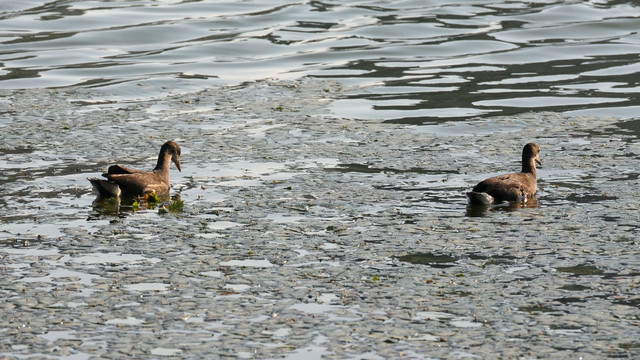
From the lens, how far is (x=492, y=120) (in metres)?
18.8

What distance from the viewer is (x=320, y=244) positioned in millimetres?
11641

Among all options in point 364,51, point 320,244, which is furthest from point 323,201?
point 364,51

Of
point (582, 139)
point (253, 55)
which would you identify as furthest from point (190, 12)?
point (582, 139)

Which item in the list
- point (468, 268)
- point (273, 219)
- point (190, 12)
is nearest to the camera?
point (468, 268)

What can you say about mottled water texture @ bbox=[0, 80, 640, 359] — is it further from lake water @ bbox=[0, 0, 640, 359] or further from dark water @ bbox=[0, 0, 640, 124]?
dark water @ bbox=[0, 0, 640, 124]

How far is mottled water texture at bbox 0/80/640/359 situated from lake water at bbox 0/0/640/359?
0.03 meters

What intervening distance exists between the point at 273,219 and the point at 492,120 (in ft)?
23.4

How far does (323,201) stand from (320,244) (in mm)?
1886

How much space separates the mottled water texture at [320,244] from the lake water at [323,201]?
0.11 ft

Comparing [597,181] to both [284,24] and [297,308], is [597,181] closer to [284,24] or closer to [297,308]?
[297,308]

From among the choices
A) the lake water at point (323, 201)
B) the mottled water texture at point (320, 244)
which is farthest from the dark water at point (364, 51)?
the mottled water texture at point (320, 244)

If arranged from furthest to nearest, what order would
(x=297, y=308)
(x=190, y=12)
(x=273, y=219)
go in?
(x=190, y=12) → (x=273, y=219) → (x=297, y=308)

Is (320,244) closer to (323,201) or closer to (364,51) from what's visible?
(323,201)

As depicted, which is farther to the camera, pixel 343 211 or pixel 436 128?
pixel 436 128
